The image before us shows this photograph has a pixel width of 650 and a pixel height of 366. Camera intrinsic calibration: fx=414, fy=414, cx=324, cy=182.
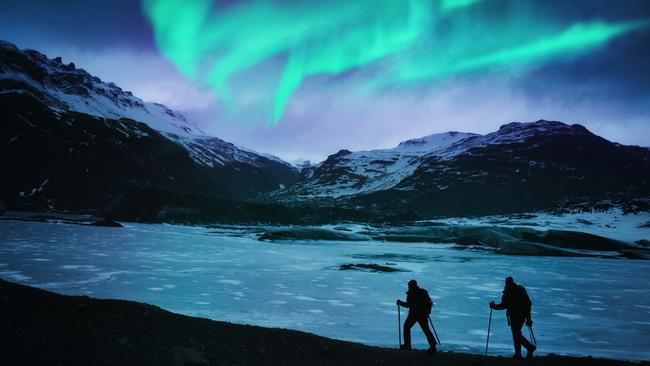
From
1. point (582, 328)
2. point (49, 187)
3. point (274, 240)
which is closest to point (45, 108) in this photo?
point (49, 187)

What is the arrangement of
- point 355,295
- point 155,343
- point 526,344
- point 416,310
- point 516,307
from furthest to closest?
point 355,295 → point 416,310 → point 516,307 → point 526,344 → point 155,343

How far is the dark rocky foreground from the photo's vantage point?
8.82 meters

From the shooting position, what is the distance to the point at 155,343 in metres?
9.66

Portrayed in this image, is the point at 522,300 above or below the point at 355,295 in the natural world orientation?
above

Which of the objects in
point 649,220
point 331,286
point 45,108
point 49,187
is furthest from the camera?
point 45,108

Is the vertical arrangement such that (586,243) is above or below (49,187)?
below

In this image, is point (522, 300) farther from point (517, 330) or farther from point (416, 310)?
point (416, 310)

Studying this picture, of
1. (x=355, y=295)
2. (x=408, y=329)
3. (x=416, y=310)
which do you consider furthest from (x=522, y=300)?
(x=355, y=295)

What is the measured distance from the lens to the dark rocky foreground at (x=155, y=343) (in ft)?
28.9

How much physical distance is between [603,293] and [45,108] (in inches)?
9124

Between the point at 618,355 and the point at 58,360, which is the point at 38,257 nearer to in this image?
the point at 58,360

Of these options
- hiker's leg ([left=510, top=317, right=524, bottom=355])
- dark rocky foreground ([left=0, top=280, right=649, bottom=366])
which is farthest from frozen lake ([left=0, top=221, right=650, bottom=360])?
dark rocky foreground ([left=0, top=280, right=649, bottom=366])

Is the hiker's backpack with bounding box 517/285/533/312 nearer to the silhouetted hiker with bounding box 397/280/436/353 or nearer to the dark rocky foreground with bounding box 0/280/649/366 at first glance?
the dark rocky foreground with bounding box 0/280/649/366

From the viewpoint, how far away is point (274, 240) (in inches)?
2849
